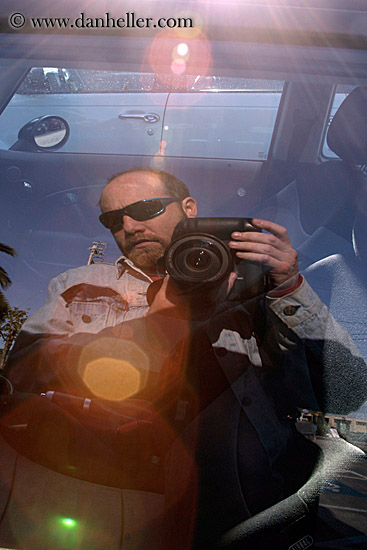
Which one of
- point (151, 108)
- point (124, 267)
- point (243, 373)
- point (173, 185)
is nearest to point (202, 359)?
point (243, 373)

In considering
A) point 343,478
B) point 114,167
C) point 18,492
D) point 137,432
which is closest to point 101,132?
point 114,167

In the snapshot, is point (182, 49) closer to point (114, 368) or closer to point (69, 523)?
point (114, 368)

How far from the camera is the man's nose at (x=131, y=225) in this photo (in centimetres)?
103

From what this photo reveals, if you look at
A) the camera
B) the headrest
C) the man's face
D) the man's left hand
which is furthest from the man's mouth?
the headrest

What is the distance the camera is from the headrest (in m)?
0.40

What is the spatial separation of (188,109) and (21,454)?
0.99 m

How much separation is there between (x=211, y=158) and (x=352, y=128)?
41cm

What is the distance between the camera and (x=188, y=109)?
1.11 metres

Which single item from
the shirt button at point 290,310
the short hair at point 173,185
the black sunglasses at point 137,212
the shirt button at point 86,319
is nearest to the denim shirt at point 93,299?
the shirt button at point 86,319

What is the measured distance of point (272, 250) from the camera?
3.17 feet

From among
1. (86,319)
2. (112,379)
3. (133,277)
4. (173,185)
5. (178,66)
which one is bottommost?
(112,379)

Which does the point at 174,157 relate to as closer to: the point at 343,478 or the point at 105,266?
the point at 105,266

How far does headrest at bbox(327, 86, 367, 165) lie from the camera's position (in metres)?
1.07

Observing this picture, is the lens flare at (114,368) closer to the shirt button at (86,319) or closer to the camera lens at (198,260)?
the shirt button at (86,319)
